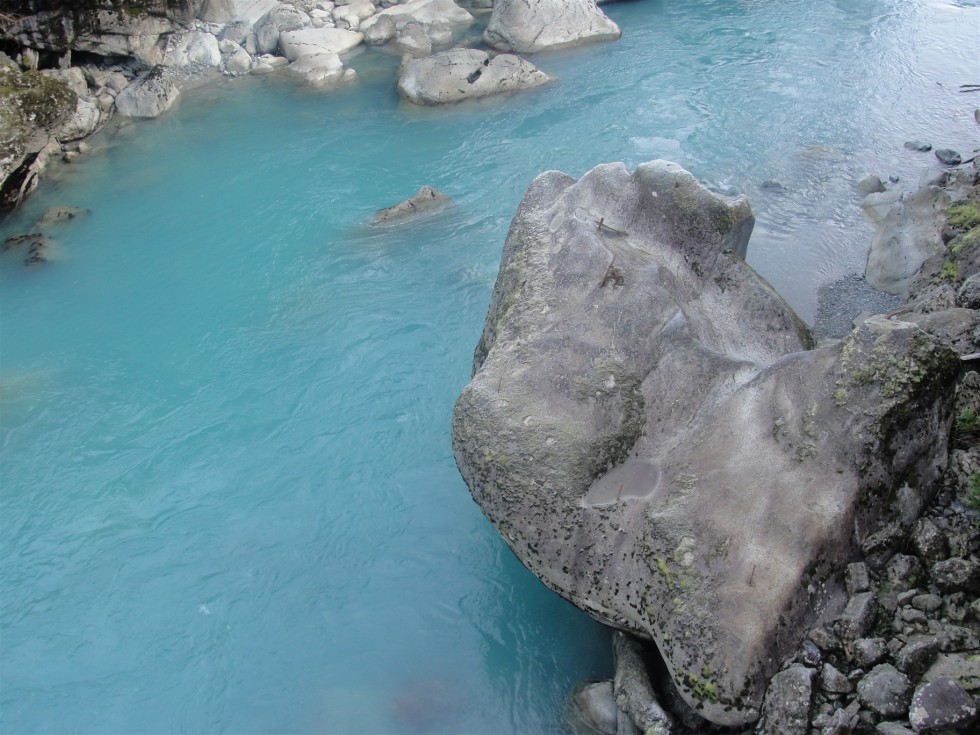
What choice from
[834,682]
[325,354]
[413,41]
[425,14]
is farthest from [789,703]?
[425,14]

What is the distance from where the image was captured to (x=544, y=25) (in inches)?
738

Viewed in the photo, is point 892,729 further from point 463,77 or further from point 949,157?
point 463,77

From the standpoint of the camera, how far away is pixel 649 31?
1955 cm

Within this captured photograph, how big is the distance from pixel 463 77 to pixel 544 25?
313cm

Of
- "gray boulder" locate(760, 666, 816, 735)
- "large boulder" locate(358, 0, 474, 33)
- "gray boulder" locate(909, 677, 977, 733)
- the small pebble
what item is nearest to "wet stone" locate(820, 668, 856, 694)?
"gray boulder" locate(760, 666, 816, 735)

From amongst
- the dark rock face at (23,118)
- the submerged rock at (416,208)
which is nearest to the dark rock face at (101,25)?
the dark rock face at (23,118)

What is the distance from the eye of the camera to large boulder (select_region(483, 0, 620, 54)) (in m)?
18.7

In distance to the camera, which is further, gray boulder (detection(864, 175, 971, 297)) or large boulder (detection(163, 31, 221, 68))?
large boulder (detection(163, 31, 221, 68))

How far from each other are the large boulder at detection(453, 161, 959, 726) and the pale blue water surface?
186 cm

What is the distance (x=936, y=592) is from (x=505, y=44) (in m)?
16.8

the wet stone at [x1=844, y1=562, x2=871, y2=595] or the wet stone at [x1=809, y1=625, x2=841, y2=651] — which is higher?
the wet stone at [x1=844, y1=562, x2=871, y2=595]

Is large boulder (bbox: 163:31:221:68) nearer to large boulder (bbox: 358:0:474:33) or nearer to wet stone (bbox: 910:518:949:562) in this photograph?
large boulder (bbox: 358:0:474:33)

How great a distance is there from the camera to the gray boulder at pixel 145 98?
56.6 feet

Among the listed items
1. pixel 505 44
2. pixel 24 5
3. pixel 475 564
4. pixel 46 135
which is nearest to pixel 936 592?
pixel 475 564
